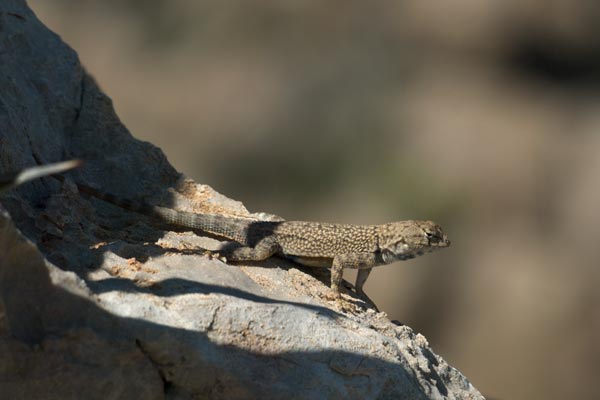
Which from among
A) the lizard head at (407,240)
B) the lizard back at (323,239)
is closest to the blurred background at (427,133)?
the lizard head at (407,240)

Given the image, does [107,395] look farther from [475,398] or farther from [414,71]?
[414,71]

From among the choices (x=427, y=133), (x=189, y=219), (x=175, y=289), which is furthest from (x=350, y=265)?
(x=427, y=133)

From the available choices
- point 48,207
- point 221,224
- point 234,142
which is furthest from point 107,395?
point 234,142

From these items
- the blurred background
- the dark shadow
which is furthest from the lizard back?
the blurred background

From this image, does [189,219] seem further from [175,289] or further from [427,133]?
[427,133]

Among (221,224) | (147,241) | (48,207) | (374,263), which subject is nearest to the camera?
(48,207)
